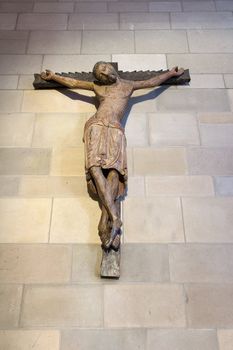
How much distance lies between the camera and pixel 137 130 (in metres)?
2.81

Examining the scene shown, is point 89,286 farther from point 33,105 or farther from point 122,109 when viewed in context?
point 33,105

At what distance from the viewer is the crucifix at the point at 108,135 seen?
7.21ft

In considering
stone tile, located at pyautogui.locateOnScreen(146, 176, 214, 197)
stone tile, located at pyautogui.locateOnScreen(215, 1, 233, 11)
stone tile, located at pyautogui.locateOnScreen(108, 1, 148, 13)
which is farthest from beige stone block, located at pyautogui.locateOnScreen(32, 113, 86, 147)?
stone tile, located at pyautogui.locateOnScreen(215, 1, 233, 11)

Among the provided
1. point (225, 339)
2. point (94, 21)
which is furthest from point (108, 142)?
point (94, 21)

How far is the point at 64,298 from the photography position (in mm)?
2141

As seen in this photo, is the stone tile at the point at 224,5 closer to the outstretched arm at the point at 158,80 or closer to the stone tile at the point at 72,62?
the outstretched arm at the point at 158,80

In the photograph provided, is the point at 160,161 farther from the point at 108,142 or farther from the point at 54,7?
the point at 54,7

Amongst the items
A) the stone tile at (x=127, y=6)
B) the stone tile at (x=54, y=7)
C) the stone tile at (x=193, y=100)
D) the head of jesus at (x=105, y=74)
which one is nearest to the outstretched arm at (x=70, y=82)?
the head of jesus at (x=105, y=74)

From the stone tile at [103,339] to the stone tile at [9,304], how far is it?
1.08 feet

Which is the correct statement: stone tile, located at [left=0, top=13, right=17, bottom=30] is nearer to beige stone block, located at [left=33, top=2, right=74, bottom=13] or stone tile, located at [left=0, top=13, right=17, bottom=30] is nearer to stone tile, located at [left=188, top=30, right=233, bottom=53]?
beige stone block, located at [left=33, top=2, right=74, bottom=13]

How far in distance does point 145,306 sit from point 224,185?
108 cm

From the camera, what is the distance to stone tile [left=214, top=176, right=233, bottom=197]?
252 cm

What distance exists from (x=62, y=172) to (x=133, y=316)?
45.9 inches

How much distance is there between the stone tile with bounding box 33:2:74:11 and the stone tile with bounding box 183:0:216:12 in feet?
4.08
